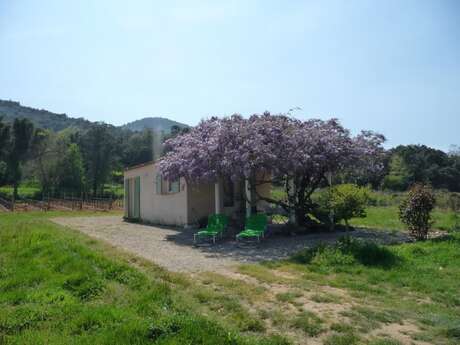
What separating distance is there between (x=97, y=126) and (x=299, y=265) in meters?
48.3

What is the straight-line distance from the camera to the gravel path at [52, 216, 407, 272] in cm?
803

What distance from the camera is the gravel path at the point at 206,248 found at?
8.03 meters

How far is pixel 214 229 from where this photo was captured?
450 inches

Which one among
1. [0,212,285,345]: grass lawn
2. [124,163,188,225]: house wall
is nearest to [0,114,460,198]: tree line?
[124,163,188,225]: house wall

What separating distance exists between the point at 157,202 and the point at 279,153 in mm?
7643

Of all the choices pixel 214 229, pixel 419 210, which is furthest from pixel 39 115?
pixel 419 210

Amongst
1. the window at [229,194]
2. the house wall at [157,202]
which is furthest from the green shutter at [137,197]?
the window at [229,194]

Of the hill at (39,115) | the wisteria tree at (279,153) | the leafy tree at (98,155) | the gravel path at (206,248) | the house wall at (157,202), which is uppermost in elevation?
the hill at (39,115)

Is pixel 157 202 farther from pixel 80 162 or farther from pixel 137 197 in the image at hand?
pixel 80 162

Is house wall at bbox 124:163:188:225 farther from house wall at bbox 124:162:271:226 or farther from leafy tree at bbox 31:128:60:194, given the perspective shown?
leafy tree at bbox 31:128:60:194

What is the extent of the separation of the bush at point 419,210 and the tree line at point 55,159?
33.6 metres

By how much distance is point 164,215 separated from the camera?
1644 centimetres

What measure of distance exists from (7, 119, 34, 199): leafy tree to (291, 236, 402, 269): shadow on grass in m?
46.0

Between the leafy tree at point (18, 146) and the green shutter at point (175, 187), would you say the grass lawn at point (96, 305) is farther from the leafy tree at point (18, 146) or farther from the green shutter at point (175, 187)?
the leafy tree at point (18, 146)
